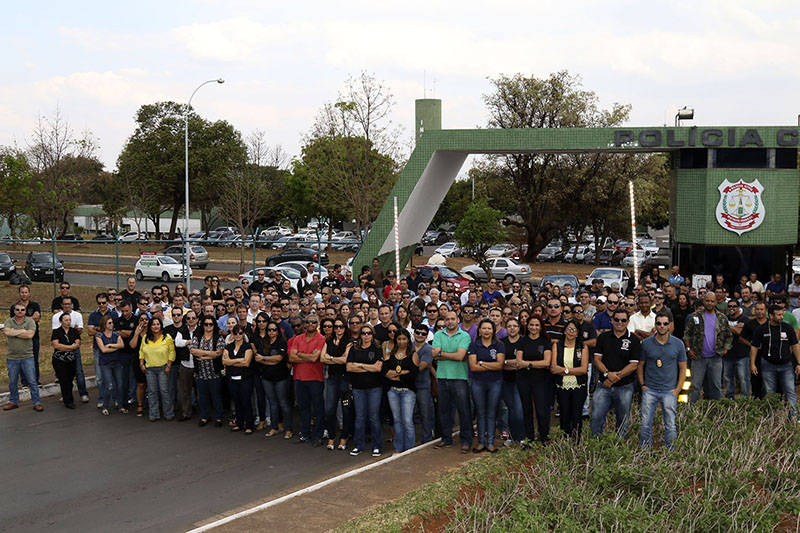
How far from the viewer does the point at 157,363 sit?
11.3m

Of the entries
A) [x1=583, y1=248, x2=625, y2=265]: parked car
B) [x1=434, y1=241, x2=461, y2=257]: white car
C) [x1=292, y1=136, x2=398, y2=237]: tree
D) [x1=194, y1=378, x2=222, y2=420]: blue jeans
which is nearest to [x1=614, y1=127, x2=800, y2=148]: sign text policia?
[x1=194, y1=378, x2=222, y2=420]: blue jeans

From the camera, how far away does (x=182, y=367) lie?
11.4 m

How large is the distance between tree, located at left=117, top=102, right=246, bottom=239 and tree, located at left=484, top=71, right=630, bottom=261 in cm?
2051

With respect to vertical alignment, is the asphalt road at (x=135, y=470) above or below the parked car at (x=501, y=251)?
below

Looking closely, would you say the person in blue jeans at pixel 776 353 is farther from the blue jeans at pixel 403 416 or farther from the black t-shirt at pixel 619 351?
the blue jeans at pixel 403 416

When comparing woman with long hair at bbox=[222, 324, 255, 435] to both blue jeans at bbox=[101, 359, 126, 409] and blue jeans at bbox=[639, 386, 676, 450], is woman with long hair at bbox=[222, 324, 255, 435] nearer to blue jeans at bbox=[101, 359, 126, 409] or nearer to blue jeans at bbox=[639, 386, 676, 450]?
blue jeans at bbox=[101, 359, 126, 409]

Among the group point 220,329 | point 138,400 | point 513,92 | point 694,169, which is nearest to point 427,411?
point 220,329

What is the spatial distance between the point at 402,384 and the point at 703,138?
643 inches

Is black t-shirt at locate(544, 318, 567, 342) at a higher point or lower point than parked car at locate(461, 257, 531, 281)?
higher

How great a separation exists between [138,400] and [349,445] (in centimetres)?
393

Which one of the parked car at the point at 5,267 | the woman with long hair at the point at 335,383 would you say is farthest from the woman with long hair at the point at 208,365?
the parked car at the point at 5,267

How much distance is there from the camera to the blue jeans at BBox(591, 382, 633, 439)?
8984 millimetres

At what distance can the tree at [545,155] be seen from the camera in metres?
45.9

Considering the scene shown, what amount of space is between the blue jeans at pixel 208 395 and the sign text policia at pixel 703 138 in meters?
15.5
